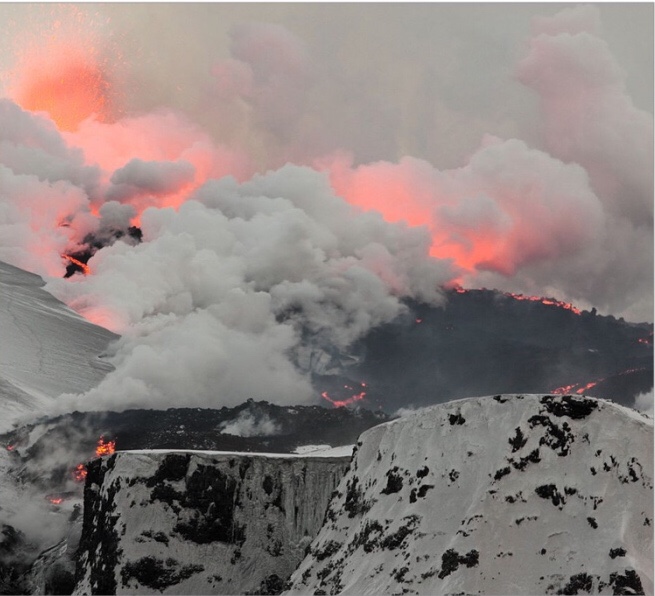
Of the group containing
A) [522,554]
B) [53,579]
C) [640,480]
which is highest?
[640,480]

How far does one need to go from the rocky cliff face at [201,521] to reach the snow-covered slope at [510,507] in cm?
1306

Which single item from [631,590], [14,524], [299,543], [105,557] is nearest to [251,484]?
[299,543]

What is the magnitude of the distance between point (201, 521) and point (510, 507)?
30.4 m

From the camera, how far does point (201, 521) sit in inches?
3009

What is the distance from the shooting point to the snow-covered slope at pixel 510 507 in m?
51.8

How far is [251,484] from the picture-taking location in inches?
3115

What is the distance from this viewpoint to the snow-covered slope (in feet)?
170

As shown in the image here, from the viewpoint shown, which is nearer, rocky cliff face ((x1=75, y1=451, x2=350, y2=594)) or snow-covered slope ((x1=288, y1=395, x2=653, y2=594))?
snow-covered slope ((x1=288, y1=395, x2=653, y2=594))

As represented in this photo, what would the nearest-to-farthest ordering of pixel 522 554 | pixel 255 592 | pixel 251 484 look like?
pixel 522 554 < pixel 255 592 < pixel 251 484

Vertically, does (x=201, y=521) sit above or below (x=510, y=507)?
below

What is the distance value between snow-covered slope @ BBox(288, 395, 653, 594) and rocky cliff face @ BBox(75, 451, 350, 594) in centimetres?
1306

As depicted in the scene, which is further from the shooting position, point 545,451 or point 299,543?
point 299,543

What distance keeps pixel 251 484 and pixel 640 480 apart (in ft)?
116

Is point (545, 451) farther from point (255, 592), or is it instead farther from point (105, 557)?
point (105, 557)
